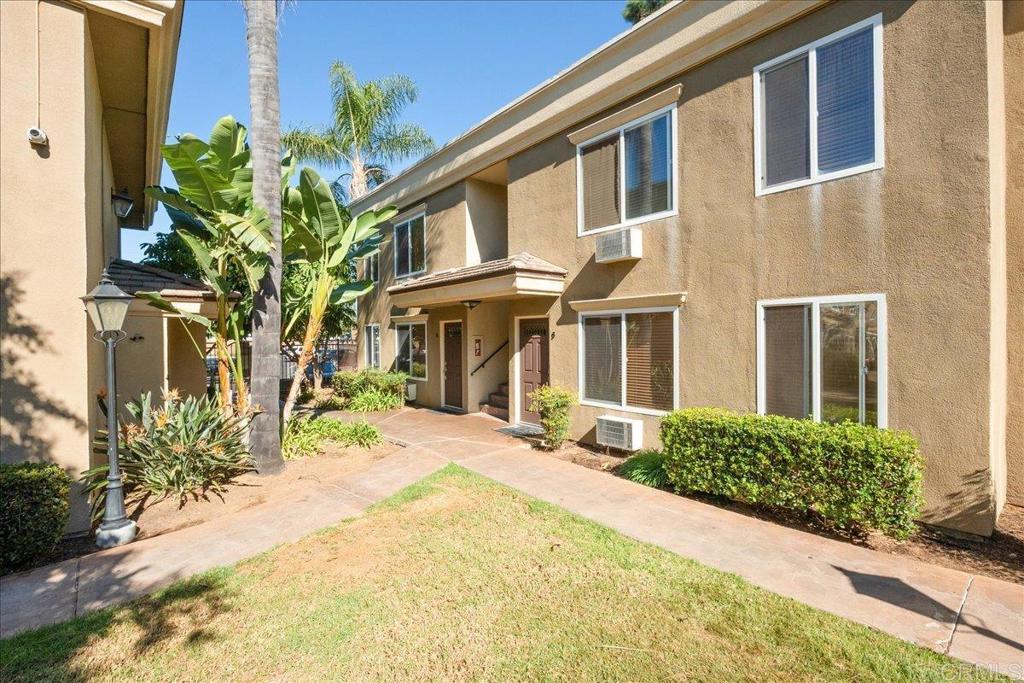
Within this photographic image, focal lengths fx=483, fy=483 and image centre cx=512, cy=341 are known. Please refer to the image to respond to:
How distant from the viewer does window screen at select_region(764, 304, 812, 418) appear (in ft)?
21.9

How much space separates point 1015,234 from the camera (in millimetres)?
6246

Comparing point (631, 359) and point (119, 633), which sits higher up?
point (631, 359)

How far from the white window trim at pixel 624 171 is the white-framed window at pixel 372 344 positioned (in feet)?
35.1

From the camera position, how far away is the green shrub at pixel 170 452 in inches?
280

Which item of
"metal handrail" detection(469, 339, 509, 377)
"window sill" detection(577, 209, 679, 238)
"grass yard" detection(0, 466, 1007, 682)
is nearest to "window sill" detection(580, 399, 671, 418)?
"window sill" detection(577, 209, 679, 238)

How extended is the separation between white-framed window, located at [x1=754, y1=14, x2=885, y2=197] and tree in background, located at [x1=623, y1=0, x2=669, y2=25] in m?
17.8

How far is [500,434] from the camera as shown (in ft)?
36.4

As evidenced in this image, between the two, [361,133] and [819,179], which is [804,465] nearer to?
[819,179]

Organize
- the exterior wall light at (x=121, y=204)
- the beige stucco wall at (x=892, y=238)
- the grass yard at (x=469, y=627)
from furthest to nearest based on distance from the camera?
the exterior wall light at (x=121, y=204) < the beige stucco wall at (x=892, y=238) < the grass yard at (x=469, y=627)

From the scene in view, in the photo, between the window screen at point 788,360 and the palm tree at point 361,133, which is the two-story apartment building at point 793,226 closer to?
the window screen at point 788,360

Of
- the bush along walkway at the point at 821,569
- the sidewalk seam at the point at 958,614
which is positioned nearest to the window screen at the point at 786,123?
the bush along walkway at the point at 821,569

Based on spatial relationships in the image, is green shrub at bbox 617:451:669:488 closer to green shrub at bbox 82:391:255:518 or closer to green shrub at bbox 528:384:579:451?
green shrub at bbox 528:384:579:451

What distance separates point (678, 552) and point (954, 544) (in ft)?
10.3

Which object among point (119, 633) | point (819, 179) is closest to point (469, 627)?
point (119, 633)
